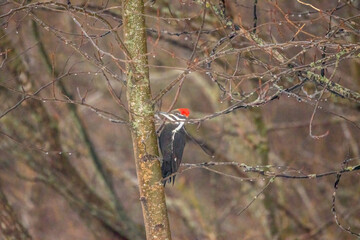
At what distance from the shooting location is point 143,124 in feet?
15.5

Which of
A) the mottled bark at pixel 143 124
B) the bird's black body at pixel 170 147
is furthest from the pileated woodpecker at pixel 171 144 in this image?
the mottled bark at pixel 143 124

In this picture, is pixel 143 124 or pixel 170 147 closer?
pixel 143 124

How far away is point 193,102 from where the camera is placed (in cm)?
1502

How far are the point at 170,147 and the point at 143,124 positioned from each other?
20.9 inches

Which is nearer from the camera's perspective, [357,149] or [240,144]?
[240,144]

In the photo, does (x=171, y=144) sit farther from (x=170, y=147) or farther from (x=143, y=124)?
(x=143, y=124)

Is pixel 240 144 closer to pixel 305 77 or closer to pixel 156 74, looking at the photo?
pixel 156 74

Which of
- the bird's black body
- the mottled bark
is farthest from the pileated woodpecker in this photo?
the mottled bark

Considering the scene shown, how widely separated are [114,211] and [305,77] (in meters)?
5.50

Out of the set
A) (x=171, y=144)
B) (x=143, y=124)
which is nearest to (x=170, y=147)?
(x=171, y=144)

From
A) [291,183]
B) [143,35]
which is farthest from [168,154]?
[291,183]

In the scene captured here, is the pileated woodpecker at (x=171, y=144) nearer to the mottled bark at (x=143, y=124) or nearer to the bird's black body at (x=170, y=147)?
the bird's black body at (x=170, y=147)

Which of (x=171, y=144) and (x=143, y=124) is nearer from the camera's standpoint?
(x=143, y=124)

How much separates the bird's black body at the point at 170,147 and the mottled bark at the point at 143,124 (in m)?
0.31
